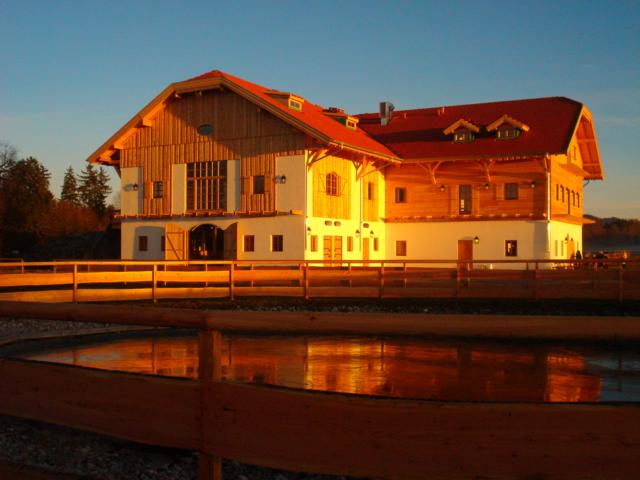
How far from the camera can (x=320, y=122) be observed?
36688 mm

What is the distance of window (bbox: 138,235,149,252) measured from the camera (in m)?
38.0

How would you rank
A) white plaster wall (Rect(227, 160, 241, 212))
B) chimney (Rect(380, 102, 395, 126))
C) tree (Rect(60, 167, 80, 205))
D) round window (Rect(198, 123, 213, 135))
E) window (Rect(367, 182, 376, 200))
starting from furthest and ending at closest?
tree (Rect(60, 167, 80, 205))
chimney (Rect(380, 102, 395, 126))
window (Rect(367, 182, 376, 200))
round window (Rect(198, 123, 213, 135))
white plaster wall (Rect(227, 160, 241, 212))

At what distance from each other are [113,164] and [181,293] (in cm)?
2075

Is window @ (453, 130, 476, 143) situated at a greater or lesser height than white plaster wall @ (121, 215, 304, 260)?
greater

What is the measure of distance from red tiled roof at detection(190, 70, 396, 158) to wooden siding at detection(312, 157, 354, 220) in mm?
1361

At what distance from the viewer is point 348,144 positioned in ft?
110

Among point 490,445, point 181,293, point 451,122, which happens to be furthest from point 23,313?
point 451,122

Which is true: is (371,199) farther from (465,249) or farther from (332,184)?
(465,249)

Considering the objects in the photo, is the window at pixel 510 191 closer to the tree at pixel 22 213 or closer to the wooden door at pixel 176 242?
the wooden door at pixel 176 242

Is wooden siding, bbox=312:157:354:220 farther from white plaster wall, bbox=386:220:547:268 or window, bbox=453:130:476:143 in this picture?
window, bbox=453:130:476:143

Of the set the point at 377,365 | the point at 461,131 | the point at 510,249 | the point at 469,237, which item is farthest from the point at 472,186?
the point at 377,365

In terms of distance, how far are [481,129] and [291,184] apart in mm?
12104

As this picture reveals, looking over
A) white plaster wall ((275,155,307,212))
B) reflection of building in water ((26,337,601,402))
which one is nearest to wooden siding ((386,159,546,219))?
white plaster wall ((275,155,307,212))

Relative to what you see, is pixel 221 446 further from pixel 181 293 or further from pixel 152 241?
pixel 152 241
